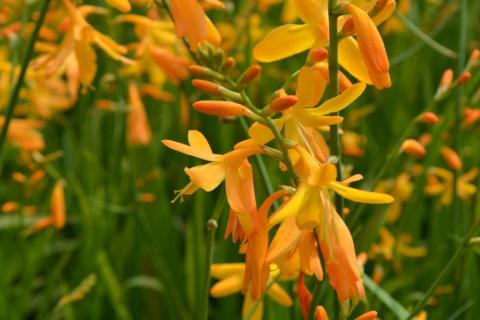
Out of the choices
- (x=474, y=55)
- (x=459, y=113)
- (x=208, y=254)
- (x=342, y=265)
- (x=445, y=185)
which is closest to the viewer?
(x=342, y=265)

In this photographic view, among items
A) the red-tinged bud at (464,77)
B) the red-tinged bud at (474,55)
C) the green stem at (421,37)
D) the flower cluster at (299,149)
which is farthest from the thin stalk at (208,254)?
the green stem at (421,37)

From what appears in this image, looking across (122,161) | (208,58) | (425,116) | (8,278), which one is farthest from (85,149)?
(208,58)

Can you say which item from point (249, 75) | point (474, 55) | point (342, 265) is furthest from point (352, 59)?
point (474, 55)

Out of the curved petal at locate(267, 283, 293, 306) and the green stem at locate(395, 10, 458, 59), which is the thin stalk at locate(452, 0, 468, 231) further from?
the curved petal at locate(267, 283, 293, 306)

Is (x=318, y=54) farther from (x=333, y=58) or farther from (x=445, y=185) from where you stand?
(x=445, y=185)

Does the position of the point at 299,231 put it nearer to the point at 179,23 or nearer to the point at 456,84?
the point at 179,23

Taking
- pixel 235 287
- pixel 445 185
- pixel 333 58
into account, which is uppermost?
pixel 333 58

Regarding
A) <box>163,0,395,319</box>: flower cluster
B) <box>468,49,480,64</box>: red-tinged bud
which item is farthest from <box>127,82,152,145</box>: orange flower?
<box>163,0,395,319</box>: flower cluster
